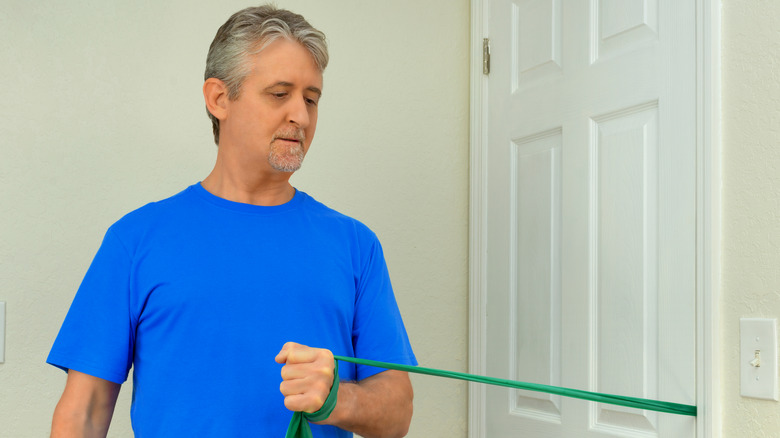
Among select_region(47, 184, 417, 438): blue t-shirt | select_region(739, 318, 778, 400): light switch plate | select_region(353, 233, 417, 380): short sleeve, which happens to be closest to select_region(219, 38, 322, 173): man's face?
select_region(47, 184, 417, 438): blue t-shirt

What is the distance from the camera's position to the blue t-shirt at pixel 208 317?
128 centimetres

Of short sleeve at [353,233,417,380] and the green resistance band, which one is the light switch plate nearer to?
the green resistance band

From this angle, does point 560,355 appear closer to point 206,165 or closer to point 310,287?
point 310,287

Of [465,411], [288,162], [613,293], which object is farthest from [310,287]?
[465,411]

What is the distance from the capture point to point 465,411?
2092 mm

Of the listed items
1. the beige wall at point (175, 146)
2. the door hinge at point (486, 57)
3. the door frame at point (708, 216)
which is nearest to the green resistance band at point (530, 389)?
the door frame at point (708, 216)

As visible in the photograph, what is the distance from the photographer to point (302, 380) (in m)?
1.09

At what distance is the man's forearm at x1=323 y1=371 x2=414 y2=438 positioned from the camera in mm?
1222

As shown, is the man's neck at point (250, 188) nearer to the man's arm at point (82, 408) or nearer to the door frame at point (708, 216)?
the man's arm at point (82, 408)

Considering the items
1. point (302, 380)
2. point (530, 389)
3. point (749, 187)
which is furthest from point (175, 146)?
point (749, 187)

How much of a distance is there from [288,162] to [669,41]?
2.42 ft

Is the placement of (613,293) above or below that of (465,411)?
above

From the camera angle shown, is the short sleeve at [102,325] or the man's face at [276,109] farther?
the man's face at [276,109]

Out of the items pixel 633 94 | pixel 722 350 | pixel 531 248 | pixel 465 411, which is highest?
pixel 633 94
